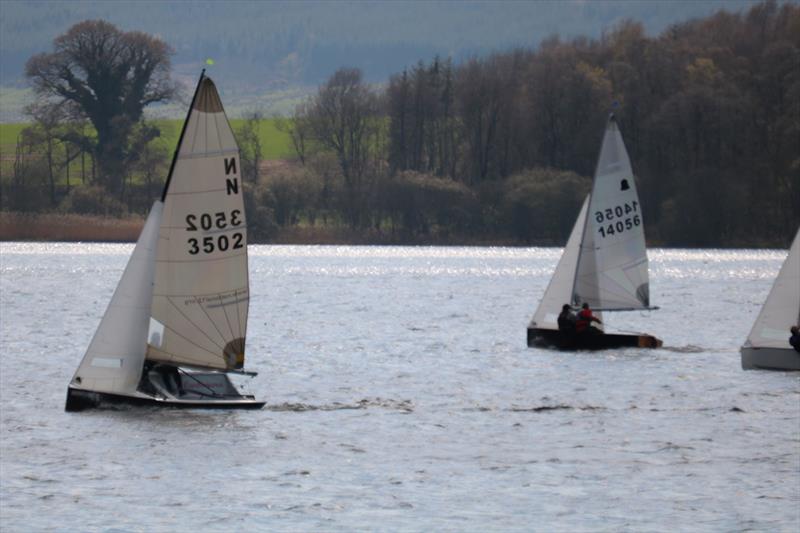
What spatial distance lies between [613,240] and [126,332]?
23621 millimetres

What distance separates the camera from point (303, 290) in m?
99.4

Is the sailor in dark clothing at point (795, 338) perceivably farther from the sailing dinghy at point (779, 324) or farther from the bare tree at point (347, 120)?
the bare tree at point (347, 120)

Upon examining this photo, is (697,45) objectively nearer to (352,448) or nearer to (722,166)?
(722,166)

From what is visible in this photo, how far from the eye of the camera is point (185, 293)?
34.6 m

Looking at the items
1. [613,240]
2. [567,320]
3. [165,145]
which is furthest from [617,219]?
[165,145]

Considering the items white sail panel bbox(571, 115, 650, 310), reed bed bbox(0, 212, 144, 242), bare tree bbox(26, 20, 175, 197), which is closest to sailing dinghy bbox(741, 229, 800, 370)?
white sail panel bbox(571, 115, 650, 310)

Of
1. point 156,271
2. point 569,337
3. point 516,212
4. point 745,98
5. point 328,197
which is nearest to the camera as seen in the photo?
point 156,271

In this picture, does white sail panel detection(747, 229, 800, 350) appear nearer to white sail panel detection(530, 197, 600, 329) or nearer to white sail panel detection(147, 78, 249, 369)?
white sail panel detection(530, 197, 600, 329)

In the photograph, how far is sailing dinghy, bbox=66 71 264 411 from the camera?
33781 mm

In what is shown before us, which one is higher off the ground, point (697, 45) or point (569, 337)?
point (697, 45)

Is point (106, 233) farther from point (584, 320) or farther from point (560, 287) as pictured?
point (584, 320)

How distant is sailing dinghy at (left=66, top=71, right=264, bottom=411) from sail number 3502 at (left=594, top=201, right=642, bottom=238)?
67.9 ft

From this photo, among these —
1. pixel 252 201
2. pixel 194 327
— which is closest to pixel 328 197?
pixel 252 201

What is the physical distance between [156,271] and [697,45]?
108 metres
